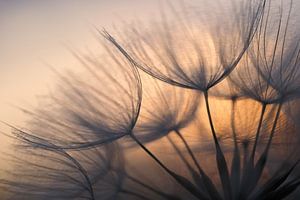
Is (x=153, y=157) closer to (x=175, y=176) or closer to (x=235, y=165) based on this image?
(x=175, y=176)

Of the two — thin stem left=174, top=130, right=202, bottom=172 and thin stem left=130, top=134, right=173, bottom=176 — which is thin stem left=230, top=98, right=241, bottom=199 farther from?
thin stem left=130, top=134, right=173, bottom=176

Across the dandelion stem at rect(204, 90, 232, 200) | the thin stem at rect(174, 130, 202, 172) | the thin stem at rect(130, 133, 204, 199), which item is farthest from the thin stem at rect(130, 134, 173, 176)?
the dandelion stem at rect(204, 90, 232, 200)

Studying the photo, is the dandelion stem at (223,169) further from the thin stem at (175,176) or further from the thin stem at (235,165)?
the thin stem at (175,176)

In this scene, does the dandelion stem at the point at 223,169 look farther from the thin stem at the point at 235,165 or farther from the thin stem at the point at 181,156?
the thin stem at the point at 181,156

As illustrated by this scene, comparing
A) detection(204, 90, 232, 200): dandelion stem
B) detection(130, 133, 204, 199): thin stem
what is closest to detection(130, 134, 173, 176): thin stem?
detection(130, 133, 204, 199): thin stem

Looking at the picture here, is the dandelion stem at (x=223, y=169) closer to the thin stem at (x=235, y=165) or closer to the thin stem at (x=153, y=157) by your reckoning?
the thin stem at (x=235, y=165)

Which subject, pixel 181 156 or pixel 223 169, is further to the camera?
pixel 181 156

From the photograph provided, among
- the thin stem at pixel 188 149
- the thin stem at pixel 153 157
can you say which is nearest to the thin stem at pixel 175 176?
the thin stem at pixel 153 157

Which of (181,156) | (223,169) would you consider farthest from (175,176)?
(223,169)

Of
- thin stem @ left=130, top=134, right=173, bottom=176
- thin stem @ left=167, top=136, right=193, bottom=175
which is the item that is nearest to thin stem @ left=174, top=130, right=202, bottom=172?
thin stem @ left=167, top=136, right=193, bottom=175

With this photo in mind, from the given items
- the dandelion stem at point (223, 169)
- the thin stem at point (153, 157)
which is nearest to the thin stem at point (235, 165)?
the dandelion stem at point (223, 169)

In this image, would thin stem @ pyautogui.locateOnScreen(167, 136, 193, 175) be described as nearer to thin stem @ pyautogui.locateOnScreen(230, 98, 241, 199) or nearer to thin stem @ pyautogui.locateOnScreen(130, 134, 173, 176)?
thin stem @ pyautogui.locateOnScreen(130, 134, 173, 176)

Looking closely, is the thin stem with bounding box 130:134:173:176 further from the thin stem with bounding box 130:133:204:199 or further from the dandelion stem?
the dandelion stem
